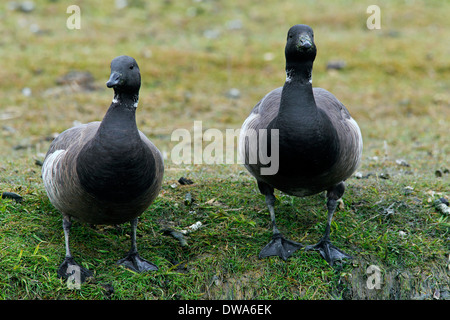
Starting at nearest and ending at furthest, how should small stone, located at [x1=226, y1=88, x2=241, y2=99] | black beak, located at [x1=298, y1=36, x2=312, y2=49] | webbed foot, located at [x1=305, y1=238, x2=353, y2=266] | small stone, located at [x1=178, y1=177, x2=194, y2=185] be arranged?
black beak, located at [x1=298, y1=36, x2=312, y2=49], webbed foot, located at [x1=305, y1=238, x2=353, y2=266], small stone, located at [x1=178, y1=177, x2=194, y2=185], small stone, located at [x1=226, y1=88, x2=241, y2=99]

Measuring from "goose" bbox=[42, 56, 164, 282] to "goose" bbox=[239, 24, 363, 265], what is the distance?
1.11m

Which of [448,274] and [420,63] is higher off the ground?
[420,63]

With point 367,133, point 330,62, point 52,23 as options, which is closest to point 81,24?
A: point 52,23

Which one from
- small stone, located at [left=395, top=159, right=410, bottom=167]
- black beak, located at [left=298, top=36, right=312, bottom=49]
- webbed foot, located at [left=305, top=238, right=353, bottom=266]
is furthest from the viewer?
small stone, located at [left=395, top=159, right=410, bottom=167]

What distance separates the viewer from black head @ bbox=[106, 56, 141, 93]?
4.64 m

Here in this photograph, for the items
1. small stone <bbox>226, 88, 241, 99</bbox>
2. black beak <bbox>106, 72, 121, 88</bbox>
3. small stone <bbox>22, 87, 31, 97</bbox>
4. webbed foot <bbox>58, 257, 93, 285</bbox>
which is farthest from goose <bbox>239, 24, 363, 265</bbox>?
small stone <bbox>22, 87, 31, 97</bbox>

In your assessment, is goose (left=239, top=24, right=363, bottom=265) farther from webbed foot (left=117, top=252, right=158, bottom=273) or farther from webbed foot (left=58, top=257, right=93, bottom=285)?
webbed foot (left=58, top=257, right=93, bottom=285)

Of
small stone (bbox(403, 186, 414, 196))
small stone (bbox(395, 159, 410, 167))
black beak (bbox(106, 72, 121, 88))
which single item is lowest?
small stone (bbox(395, 159, 410, 167))

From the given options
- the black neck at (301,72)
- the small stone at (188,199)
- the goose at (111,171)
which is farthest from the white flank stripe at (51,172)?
the black neck at (301,72)

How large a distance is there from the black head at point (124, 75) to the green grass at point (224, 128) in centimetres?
178

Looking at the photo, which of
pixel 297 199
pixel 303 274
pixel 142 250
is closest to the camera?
pixel 303 274

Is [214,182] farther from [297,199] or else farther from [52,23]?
[52,23]

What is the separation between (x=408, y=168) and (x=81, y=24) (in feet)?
33.6

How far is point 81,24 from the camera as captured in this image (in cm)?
1429
